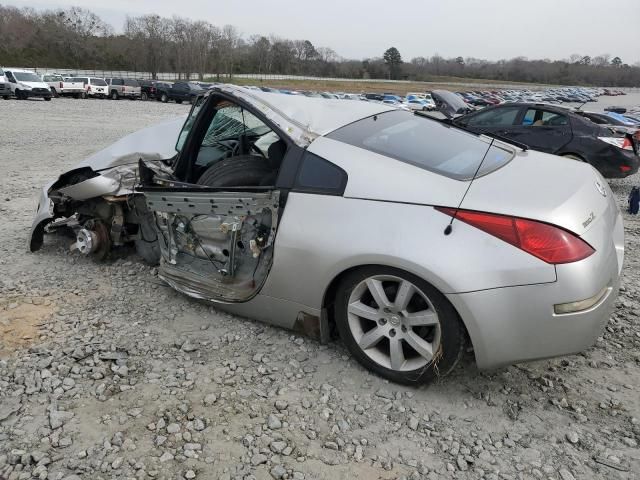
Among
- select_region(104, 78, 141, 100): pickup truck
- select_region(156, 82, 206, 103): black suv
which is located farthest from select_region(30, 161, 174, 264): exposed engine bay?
select_region(104, 78, 141, 100): pickup truck

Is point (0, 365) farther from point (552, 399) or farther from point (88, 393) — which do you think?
point (552, 399)

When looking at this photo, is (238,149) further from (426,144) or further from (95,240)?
(426,144)

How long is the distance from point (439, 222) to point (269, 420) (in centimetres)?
128

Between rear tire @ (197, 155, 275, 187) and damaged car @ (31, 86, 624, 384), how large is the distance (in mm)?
15

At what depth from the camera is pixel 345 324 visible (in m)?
2.82

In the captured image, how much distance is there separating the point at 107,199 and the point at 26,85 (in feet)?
96.2

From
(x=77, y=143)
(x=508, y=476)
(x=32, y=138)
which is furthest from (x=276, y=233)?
(x=32, y=138)

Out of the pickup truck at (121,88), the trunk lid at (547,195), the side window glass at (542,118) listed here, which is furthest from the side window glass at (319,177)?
the pickup truck at (121,88)

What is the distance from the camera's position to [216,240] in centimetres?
339

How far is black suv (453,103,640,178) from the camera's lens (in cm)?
854

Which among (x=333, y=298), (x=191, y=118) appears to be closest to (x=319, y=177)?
(x=333, y=298)

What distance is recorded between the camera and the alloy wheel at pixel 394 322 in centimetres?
254

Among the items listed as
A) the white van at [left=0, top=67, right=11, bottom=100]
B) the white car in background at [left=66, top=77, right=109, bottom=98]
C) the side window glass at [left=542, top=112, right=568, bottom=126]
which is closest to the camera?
the side window glass at [left=542, top=112, right=568, bottom=126]

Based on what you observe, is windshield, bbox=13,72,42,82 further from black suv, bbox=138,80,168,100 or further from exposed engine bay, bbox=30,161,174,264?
exposed engine bay, bbox=30,161,174,264
